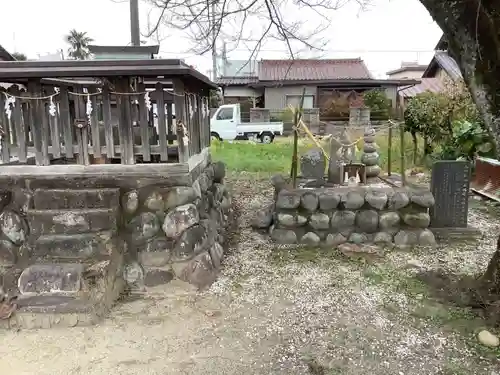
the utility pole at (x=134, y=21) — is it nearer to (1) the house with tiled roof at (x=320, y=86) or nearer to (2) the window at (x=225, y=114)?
(2) the window at (x=225, y=114)

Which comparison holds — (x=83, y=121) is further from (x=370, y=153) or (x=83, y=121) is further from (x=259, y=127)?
(x=259, y=127)

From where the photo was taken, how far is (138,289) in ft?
14.6

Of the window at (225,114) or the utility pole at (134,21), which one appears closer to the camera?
the utility pole at (134,21)

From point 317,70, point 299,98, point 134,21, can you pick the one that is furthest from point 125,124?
point 317,70

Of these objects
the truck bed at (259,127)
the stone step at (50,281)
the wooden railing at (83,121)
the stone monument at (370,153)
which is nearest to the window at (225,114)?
the truck bed at (259,127)

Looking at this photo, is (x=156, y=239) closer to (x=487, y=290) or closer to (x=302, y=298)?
(x=302, y=298)

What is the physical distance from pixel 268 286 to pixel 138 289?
1.35 m

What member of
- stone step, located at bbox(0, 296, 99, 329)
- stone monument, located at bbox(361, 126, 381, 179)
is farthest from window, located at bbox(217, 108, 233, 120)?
stone step, located at bbox(0, 296, 99, 329)

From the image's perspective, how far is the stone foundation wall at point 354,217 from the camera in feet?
19.3

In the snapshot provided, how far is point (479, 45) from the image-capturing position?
354 centimetres

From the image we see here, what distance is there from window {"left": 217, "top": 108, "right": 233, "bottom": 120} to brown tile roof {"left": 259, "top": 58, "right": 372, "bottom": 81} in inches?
147

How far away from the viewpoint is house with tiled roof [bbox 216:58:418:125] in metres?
21.7

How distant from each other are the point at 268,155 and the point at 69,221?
10189 mm

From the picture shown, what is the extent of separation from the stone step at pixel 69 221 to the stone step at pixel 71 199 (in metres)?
0.11
